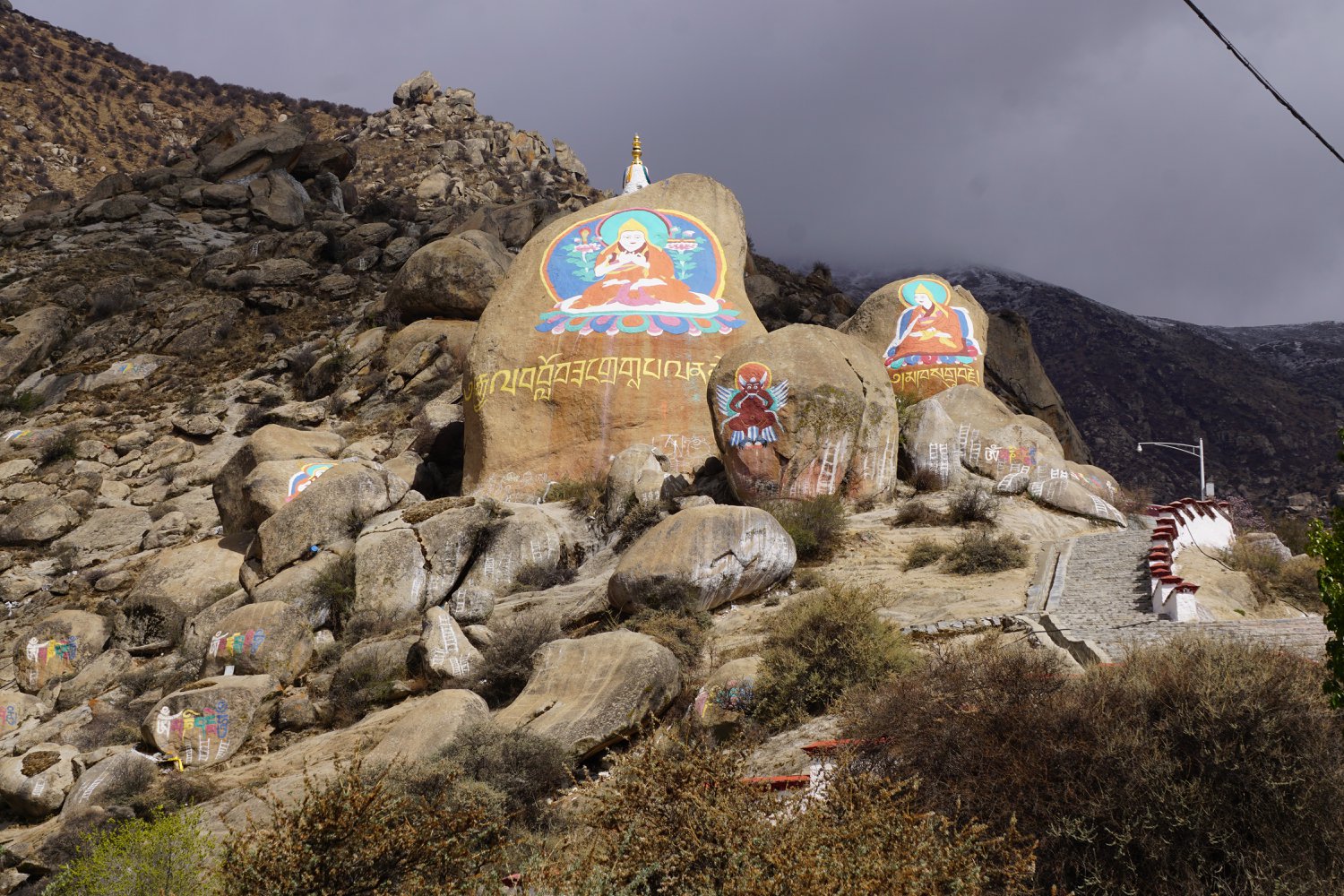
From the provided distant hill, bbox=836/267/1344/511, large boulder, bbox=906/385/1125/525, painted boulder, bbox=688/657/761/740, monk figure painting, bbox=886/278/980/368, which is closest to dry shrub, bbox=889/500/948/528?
large boulder, bbox=906/385/1125/525

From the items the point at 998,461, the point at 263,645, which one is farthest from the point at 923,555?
the point at 263,645

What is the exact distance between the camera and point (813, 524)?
51.0ft

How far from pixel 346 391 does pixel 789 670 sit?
1994 centimetres

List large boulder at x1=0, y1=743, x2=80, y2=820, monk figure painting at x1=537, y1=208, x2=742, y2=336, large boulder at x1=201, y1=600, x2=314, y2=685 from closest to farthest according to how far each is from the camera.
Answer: large boulder at x1=0, y1=743, x2=80, y2=820 → large boulder at x1=201, y1=600, x2=314, y2=685 → monk figure painting at x1=537, y1=208, x2=742, y2=336

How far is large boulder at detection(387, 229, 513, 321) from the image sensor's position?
93.4ft

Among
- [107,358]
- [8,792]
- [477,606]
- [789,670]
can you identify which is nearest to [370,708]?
[477,606]

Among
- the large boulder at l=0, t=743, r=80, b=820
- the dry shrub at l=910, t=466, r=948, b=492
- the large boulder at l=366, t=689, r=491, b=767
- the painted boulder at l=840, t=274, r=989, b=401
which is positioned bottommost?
the large boulder at l=0, t=743, r=80, b=820

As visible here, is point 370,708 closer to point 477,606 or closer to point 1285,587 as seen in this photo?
point 477,606

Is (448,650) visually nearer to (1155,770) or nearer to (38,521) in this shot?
(1155,770)

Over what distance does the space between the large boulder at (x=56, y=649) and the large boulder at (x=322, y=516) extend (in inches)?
129

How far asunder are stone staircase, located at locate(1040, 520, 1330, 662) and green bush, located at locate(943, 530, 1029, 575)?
59cm

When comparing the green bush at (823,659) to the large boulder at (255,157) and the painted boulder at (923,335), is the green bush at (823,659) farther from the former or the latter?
the large boulder at (255,157)

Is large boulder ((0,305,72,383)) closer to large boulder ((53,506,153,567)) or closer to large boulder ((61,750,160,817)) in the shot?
large boulder ((53,506,153,567))

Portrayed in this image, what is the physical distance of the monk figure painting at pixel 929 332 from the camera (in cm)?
2359
